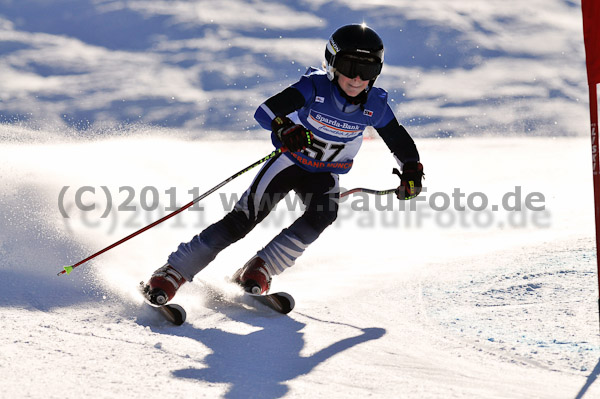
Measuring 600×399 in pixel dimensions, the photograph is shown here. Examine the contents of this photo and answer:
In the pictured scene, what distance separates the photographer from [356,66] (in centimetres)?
406

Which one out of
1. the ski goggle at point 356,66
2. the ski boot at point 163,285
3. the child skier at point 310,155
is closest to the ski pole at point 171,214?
the child skier at point 310,155

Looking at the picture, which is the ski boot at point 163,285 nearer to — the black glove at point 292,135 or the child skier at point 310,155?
the child skier at point 310,155

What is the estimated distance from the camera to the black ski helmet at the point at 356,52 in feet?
13.3

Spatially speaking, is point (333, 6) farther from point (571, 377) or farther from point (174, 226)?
point (571, 377)

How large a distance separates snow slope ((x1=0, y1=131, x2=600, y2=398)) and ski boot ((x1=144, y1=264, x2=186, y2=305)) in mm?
100

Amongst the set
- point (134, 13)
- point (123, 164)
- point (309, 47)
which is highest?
point (134, 13)

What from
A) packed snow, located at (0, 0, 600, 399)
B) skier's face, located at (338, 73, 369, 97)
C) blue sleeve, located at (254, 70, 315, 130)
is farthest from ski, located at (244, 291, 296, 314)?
skier's face, located at (338, 73, 369, 97)

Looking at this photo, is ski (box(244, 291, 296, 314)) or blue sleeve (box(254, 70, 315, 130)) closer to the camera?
ski (box(244, 291, 296, 314))

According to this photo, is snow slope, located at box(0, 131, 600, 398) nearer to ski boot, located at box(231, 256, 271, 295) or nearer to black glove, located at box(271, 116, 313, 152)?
ski boot, located at box(231, 256, 271, 295)

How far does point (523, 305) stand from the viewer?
394 cm

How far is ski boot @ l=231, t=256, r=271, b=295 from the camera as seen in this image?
4134 millimetres

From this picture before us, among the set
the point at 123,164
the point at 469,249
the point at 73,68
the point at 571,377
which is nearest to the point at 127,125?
the point at 123,164

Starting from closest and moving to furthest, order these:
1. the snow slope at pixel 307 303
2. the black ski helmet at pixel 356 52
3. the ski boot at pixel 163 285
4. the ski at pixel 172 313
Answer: the snow slope at pixel 307 303 → the ski at pixel 172 313 → the ski boot at pixel 163 285 → the black ski helmet at pixel 356 52

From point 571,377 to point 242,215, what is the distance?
215 cm
